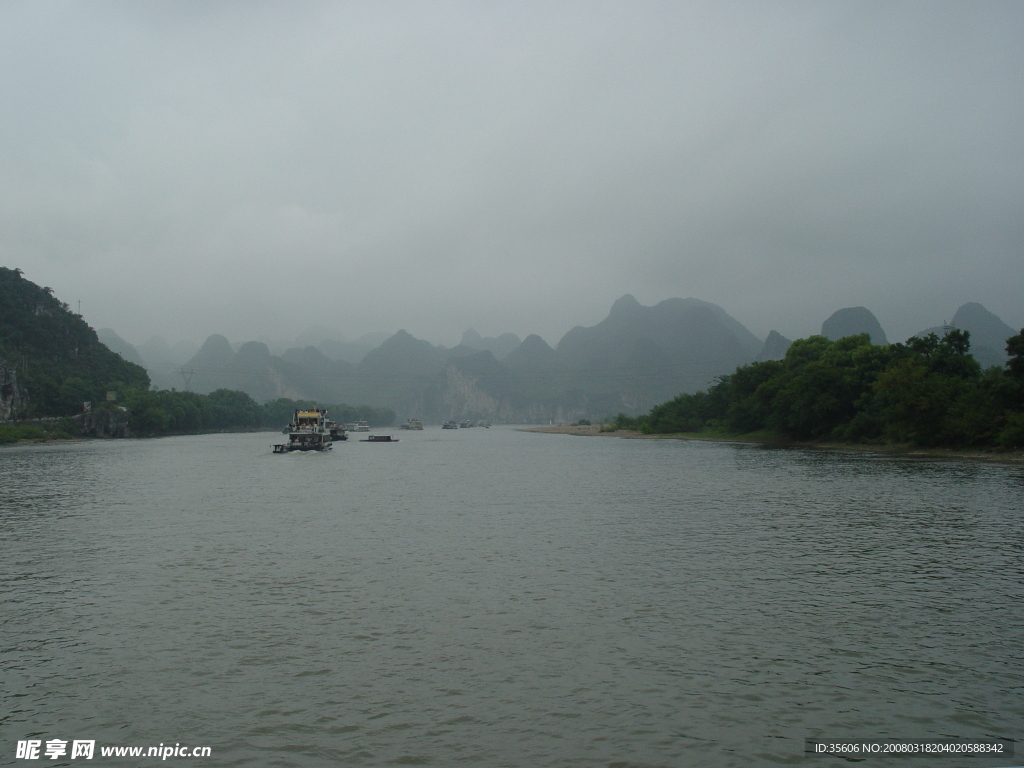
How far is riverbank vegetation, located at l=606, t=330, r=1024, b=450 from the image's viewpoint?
170 feet

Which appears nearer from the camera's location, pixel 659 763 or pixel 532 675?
pixel 659 763

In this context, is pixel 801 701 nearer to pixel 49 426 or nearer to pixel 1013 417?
pixel 1013 417

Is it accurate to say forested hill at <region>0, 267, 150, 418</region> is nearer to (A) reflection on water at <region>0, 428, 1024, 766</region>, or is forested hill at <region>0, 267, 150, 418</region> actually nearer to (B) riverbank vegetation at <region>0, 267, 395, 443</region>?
(B) riverbank vegetation at <region>0, 267, 395, 443</region>

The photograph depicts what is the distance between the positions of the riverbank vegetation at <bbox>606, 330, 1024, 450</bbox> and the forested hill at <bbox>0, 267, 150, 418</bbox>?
335ft

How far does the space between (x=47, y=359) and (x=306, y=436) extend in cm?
7740

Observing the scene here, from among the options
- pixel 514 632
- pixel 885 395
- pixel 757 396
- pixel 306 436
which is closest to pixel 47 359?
pixel 306 436

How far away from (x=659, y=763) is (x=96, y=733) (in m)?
6.49

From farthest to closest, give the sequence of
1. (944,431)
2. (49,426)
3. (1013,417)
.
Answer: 1. (49,426)
2. (944,431)
3. (1013,417)

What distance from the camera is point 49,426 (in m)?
106

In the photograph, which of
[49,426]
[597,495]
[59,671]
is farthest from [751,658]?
[49,426]

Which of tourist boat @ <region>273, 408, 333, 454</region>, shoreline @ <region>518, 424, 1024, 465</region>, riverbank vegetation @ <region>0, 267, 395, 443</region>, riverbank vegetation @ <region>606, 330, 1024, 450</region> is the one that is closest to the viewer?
shoreline @ <region>518, 424, 1024, 465</region>

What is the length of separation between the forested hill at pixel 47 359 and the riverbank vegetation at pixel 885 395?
102 meters

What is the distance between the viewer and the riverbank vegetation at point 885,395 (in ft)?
170

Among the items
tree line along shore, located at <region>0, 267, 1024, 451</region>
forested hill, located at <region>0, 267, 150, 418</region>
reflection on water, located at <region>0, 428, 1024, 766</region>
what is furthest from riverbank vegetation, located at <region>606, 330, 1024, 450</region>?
forested hill, located at <region>0, 267, 150, 418</region>
